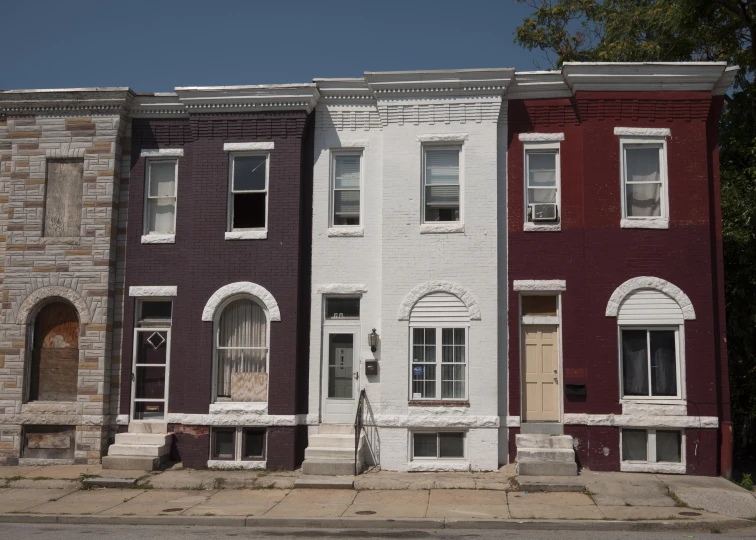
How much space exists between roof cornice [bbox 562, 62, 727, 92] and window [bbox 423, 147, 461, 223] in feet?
8.79

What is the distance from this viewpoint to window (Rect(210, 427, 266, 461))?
51.0 feet

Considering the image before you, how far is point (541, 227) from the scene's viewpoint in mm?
15594

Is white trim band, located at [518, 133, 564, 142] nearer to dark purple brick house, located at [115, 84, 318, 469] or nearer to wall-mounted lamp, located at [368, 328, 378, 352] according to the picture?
dark purple brick house, located at [115, 84, 318, 469]

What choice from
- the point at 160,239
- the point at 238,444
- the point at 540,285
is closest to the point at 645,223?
the point at 540,285

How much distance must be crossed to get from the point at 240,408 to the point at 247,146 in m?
5.18

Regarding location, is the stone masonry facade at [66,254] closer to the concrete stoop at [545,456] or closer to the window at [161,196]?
the window at [161,196]

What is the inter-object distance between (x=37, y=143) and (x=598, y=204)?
11.4 meters

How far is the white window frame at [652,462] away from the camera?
14414 millimetres

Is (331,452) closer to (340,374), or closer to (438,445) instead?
(340,374)

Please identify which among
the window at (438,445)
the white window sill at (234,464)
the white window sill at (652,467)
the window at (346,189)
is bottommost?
the white window sill at (234,464)

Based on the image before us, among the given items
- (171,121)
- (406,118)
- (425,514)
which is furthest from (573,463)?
(171,121)

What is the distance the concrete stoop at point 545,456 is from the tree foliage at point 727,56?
516cm

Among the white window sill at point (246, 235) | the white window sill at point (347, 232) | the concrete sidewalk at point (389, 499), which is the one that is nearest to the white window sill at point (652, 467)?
the concrete sidewalk at point (389, 499)

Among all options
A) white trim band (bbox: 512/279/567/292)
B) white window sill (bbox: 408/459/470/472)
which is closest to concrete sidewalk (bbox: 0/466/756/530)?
white window sill (bbox: 408/459/470/472)
